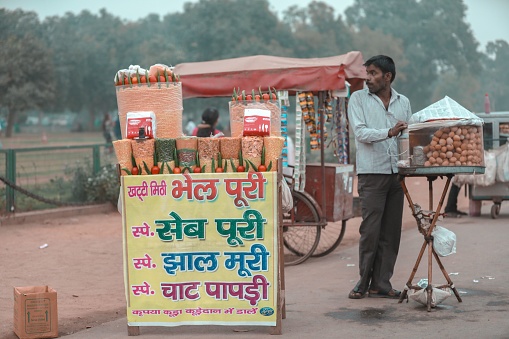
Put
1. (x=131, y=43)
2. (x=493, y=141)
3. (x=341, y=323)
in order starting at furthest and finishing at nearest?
(x=131, y=43) → (x=493, y=141) → (x=341, y=323)

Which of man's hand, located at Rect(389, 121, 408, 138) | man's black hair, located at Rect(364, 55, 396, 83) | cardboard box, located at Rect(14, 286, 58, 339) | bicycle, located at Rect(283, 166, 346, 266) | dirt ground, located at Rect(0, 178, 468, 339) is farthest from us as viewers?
bicycle, located at Rect(283, 166, 346, 266)

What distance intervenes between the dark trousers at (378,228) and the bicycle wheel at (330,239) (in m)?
2.95

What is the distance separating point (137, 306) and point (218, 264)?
0.65 meters

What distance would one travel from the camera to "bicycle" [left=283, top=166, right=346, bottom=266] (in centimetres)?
1013

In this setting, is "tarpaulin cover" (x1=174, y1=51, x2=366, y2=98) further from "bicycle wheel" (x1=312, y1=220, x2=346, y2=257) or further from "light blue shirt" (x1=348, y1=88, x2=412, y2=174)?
"light blue shirt" (x1=348, y1=88, x2=412, y2=174)

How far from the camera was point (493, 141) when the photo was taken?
550 inches

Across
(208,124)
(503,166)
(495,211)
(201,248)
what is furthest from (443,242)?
(495,211)

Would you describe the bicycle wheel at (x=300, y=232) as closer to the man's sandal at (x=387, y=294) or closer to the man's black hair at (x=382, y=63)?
the man's sandal at (x=387, y=294)

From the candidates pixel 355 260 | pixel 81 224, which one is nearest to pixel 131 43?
pixel 81 224

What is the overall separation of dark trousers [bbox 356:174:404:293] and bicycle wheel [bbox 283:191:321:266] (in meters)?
2.58

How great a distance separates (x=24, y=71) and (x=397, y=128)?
48338 millimetres

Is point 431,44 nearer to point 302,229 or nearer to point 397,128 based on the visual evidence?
point 302,229

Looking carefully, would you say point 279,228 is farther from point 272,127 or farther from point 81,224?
point 81,224

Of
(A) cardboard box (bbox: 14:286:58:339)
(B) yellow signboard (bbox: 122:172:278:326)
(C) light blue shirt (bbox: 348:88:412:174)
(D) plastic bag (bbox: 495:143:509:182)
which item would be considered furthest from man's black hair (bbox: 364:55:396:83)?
(D) plastic bag (bbox: 495:143:509:182)
